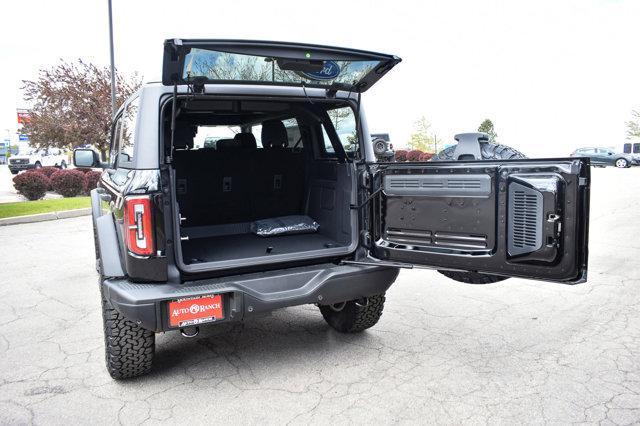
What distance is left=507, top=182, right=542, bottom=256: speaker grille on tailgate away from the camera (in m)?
2.71

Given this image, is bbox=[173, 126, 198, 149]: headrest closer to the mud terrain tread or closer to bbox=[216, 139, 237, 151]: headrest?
bbox=[216, 139, 237, 151]: headrest

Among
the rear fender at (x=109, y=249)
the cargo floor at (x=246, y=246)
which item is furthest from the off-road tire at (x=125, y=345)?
the cargo floor at (x=246, y=246)

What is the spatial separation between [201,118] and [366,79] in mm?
2021

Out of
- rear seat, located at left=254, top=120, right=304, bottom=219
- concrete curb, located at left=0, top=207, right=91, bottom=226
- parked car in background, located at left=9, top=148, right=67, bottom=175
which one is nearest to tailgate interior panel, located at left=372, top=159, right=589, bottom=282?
rear seat, located at left=254, top=120, right=304, bottom=219

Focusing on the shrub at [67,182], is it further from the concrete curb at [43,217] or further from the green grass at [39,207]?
the concrete curb at [43,217]

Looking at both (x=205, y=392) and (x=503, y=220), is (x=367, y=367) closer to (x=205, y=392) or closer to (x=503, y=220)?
(x=205, y=392)

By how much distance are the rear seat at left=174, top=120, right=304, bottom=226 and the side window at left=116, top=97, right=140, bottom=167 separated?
59cm

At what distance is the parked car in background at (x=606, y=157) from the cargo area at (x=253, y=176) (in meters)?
31.9

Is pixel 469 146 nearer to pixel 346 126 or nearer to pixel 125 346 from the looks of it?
pixel 346 126

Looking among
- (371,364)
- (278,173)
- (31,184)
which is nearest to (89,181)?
(31,184)

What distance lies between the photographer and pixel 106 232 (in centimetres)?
332

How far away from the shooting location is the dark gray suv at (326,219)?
2.76m

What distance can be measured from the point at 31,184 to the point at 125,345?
44.1 feet

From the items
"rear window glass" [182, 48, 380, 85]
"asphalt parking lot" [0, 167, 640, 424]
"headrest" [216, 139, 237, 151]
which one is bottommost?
"asphalt parking lot" [0, 167, 640, 424]
